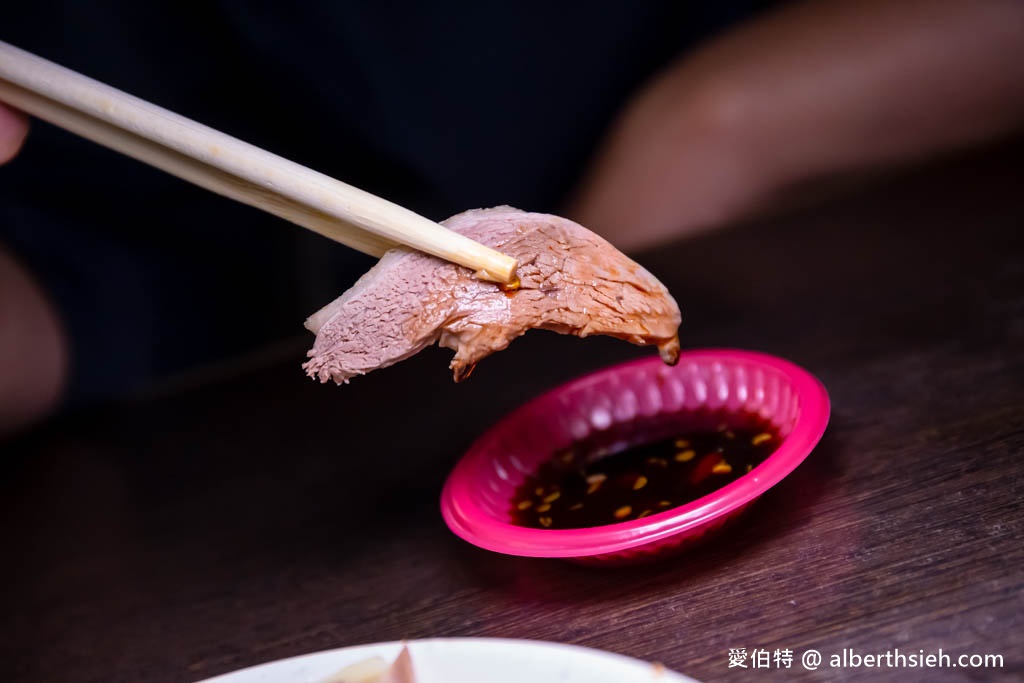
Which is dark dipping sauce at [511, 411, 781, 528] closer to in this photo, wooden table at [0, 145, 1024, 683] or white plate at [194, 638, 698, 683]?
wooden table at [0, 145, 1024, 683]

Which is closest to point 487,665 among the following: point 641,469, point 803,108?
point 641,469

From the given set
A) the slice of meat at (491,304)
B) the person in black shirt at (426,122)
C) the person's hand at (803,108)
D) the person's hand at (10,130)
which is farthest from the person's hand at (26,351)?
the person's hand at (803,108)

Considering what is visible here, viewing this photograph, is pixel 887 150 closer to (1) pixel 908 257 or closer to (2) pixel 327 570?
(1) pixel 908 257

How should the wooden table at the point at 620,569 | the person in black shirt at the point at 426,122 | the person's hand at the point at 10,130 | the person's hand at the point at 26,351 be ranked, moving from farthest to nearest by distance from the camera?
the person in black shirt at the point at 426,122
the person's hand at the point at 26,351
the person's hand at the point at 10,130
the wooden table at the point at 620,569

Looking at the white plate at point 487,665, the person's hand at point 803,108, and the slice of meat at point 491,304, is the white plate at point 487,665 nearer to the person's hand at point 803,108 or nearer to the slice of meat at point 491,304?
the slice of meat at point 491,304

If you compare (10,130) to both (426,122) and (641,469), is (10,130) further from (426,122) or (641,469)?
(426,122)

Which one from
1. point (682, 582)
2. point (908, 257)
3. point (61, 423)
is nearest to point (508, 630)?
point (682, 582)
